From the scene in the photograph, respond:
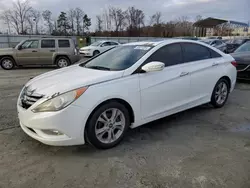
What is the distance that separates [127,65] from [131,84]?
0.37 metres

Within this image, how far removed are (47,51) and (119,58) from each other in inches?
364

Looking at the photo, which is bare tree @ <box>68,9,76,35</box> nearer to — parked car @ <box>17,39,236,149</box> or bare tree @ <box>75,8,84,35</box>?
bare tree @ <box>75,8,84,35</box>

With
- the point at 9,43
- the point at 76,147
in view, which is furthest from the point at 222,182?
the point at 9,43

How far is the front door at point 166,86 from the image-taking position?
3.45m

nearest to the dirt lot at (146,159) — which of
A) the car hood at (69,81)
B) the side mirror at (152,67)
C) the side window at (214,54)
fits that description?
the car hood at (69,81)

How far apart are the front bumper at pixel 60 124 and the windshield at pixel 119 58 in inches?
40.4

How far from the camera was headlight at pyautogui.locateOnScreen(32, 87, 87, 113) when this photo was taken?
9.16 feet

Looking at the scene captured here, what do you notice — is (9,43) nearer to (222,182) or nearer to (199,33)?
(222,182)

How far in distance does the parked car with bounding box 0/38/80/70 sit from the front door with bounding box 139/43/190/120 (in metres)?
9.29

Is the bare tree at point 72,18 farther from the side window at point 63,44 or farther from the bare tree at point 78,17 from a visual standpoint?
the side window at point 63,44

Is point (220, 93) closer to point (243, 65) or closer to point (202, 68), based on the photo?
point (202, 68)

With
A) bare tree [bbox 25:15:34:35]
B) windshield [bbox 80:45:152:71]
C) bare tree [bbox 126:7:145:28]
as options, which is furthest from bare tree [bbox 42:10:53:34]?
windshield [bbox 80:45:152:71]

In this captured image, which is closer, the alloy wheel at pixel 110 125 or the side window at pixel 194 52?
the alloy wheel at pixel 110 125

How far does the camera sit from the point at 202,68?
14.2 feet
